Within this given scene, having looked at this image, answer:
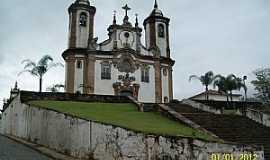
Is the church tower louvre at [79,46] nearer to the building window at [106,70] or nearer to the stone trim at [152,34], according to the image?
the building window at [106,70]

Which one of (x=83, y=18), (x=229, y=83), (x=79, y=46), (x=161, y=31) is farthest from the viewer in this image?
(x=229, y=83)

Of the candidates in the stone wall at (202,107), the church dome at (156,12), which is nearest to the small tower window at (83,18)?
the church dome at (156,12)

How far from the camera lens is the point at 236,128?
14328mm

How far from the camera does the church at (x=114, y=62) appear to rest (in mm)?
31797

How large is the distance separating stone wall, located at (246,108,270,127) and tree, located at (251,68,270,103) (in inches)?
48.3

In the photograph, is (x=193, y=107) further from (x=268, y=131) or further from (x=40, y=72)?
(x=40, y=72)

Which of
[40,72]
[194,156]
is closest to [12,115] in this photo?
[40,72]

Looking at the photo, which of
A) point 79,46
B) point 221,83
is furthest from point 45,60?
point 221,83

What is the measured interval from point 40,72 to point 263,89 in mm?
24489

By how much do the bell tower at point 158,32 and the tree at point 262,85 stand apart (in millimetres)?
18348

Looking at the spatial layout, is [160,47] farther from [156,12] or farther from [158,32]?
[156,12]

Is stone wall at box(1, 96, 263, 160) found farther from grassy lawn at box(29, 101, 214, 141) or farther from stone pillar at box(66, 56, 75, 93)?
stone pillar at box(66, 56, 75, 93)

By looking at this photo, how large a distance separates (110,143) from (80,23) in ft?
82.6

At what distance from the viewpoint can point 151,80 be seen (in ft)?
111
